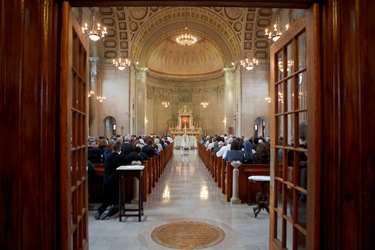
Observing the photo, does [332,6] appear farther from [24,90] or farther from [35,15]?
[24,90]

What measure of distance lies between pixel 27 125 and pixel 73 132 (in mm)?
709

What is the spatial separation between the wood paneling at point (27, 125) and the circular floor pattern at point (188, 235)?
2.40 m

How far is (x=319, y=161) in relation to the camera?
234 centimetres

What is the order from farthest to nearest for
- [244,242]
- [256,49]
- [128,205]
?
[256,49] < [128,205] < [244,242]

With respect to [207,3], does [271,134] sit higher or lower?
lower

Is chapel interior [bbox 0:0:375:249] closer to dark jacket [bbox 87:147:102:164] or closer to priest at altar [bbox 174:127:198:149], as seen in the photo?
dark jacket [bbox 87:147:102:164]

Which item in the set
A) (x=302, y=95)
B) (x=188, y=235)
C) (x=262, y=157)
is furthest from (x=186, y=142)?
(x=302, y=95)

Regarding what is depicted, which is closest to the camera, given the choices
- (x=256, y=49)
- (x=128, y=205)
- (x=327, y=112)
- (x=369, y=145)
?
(x=369, y=145)

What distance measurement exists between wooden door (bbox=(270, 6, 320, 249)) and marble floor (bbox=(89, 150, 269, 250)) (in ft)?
4.71

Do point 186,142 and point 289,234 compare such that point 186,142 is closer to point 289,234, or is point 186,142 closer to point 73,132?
point 289,234

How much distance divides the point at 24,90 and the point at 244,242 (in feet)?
12.1

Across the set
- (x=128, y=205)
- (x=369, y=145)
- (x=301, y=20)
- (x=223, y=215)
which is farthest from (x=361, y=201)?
(x=128, y=205)

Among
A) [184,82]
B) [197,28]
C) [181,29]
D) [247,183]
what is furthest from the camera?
[184,82]

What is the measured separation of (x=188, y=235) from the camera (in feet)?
15.6
